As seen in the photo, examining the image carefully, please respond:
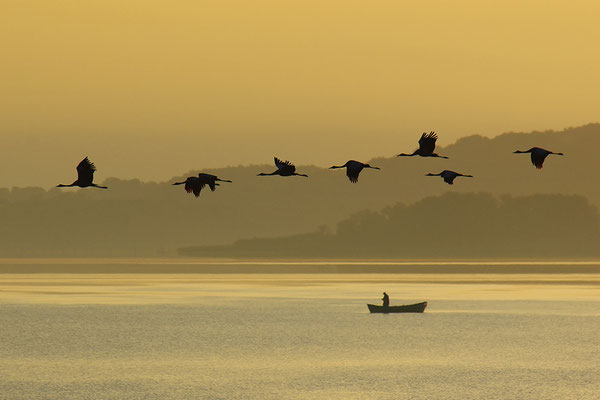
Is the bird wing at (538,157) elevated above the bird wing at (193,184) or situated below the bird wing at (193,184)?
above

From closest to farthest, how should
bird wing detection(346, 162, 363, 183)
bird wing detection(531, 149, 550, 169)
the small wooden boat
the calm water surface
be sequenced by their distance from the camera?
bird wing detection(346, 162, 363, 183), bird wing detection(531, 149, 550, 169), the calm water surface, the small wooden boat

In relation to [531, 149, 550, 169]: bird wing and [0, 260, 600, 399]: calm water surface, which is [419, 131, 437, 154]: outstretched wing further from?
[0, 260, 600, 399]: calm water surface

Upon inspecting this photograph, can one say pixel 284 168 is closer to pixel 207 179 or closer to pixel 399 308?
pixel 207 179

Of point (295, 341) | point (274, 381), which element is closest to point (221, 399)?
point (274, 381)

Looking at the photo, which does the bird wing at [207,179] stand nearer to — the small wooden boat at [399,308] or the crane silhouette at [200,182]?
the crane silhouette at [200,182]

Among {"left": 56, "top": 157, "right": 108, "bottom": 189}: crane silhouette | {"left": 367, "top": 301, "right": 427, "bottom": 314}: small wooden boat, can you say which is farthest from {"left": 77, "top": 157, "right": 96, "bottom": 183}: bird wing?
{"left": 367, "top": 301, "right": 427, "bottom": 314}: small wooden boat

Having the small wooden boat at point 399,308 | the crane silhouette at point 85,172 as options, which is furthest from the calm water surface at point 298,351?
the crane silhouette at point 85,172

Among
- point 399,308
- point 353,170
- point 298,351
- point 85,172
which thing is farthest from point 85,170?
point 399,308

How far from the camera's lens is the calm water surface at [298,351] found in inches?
3120

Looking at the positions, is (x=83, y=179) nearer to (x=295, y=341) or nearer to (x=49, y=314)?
(x=295, y=341)

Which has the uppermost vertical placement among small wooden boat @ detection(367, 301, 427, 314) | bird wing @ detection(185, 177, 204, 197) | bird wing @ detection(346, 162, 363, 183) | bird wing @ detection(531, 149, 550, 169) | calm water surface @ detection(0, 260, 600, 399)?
bird wing @ detection(531, 149, 550, 169)

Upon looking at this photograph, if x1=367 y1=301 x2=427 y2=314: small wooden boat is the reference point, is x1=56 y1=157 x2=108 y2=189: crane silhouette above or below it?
above

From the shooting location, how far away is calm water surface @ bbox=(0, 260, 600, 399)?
260 ft

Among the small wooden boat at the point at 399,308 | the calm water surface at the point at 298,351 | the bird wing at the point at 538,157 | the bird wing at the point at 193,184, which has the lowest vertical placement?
the calm water surface at the point at 298,351
